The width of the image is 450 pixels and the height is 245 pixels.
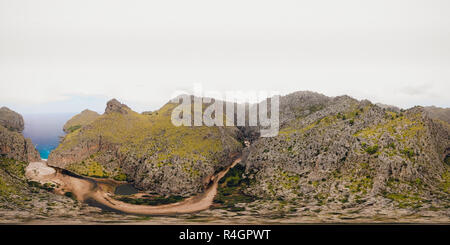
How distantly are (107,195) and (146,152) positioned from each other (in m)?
29.8

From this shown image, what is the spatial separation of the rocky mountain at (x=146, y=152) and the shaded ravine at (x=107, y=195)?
5.10m

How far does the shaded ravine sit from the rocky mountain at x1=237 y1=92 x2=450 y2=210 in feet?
67.0

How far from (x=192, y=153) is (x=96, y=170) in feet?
163

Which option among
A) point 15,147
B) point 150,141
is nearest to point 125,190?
point 150,141

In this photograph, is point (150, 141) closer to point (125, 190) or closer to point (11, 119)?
point (125, 190)

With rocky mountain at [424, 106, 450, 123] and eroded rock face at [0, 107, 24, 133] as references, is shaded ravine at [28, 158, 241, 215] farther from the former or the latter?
rocky mountain at [424, 106, 450, 123]

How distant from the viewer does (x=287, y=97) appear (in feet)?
534

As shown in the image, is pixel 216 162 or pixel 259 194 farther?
pixel 216 162

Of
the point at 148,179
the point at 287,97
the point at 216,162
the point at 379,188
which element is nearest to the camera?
the point at 379,188

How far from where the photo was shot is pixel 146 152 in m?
113

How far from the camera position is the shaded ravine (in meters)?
76.5

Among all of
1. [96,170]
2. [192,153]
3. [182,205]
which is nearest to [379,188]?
[182,205]

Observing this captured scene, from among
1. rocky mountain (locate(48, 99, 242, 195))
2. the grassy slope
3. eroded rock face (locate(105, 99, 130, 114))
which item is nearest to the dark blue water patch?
rocky mountain (locate(48, 99, 242, 195))

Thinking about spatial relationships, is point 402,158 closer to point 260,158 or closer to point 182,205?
point 260,158
